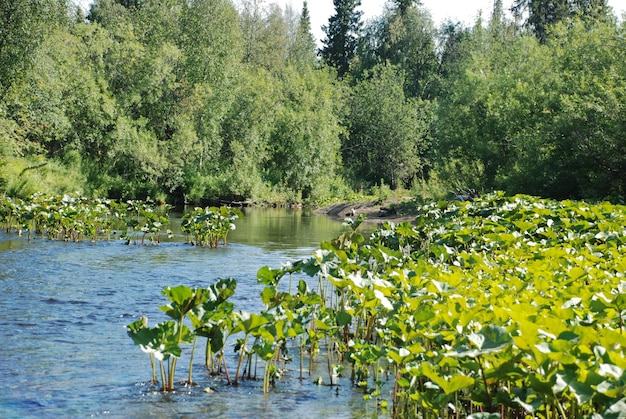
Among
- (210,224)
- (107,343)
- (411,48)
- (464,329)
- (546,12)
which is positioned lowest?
(107,343)

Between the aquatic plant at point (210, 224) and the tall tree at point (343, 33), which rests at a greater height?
the tall tree at point (343, 33)

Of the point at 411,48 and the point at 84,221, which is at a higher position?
the point at 411,48

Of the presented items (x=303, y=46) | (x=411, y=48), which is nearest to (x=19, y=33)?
(x=303, y=46)

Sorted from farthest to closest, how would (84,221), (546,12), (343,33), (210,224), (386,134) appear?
1. (343,33)
2. (546,12)
3. (386,134)
4. (84,221)
5. (210,224)

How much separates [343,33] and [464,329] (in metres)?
63.9

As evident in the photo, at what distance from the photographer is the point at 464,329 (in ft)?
12.5

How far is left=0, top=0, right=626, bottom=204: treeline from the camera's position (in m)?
22.9

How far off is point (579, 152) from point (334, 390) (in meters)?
15.9

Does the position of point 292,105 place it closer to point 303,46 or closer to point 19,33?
point 303,46

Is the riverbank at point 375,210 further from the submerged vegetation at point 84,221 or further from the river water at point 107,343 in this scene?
the river water at point 107,343

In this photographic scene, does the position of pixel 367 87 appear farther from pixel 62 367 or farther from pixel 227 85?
pixel 62 367

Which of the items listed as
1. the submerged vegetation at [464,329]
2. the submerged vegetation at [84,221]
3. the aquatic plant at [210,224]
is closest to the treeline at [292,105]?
the submerged vegetation at [84,221]

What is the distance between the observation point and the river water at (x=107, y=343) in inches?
217

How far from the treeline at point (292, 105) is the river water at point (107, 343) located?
10815mm
